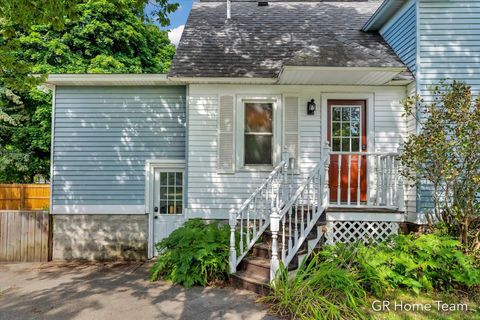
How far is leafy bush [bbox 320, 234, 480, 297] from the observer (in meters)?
4.10

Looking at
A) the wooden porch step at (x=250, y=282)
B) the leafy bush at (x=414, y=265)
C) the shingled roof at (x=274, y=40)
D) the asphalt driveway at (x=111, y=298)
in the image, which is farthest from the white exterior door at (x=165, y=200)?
the leafy bush at (x=414, y=265)

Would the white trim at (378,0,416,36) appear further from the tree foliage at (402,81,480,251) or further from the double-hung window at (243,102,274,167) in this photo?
the double-hung window at (243,102,274,167)

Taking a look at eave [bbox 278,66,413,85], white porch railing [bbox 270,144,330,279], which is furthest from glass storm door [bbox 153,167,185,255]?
eave [bbox 278,66,413,85]

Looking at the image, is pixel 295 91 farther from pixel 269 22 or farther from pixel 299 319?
pixel 299 319

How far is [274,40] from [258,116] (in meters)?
2.09

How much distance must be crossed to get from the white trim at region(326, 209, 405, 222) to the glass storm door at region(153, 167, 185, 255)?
11.0 ft

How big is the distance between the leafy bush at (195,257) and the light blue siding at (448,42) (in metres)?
4.50

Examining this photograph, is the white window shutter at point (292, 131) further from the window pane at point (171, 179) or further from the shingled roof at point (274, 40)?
the window pane at point (171, 179)

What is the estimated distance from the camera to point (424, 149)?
14.9ft

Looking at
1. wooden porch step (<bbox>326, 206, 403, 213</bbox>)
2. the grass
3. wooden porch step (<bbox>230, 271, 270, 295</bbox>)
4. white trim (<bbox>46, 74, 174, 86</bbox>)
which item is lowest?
the grass

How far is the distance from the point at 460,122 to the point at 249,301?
4.00 m

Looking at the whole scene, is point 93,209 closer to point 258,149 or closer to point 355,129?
point 258,149

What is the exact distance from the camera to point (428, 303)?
3.97m

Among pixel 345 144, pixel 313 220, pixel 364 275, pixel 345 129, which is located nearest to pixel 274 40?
pixel 345 129
